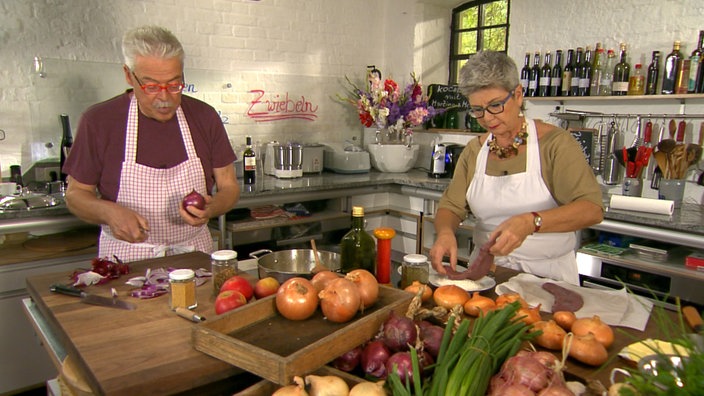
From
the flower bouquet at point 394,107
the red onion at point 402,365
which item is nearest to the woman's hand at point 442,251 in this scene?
the red onion at point 402,365

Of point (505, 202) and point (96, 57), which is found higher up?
point (96, 57)

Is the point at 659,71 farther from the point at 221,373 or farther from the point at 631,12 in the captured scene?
the point at 221,373

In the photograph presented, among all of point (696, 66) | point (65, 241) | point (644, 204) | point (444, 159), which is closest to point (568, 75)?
point (696, 66)

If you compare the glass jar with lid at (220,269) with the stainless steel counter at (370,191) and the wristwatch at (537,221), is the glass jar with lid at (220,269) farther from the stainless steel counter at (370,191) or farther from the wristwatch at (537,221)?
the stainless steel counter at (370,191)

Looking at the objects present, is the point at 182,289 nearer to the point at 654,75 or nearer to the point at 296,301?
the point at 296,301

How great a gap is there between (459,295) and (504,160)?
0.96m

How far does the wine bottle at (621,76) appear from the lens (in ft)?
12.3

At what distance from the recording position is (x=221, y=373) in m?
1.22

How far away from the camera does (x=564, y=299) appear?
1.64 metres

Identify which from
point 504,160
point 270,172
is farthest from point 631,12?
point 270,172

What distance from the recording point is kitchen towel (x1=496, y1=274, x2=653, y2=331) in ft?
5.04

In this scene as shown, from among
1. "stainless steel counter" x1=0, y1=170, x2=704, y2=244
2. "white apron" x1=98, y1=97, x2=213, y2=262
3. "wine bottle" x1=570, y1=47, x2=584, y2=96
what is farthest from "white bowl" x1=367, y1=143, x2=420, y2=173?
"white apron" x1=98, y1=97, x2=213, y2=262

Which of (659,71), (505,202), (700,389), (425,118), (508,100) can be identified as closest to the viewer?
(700,389)

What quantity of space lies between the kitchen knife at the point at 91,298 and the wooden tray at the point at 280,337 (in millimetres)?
432
